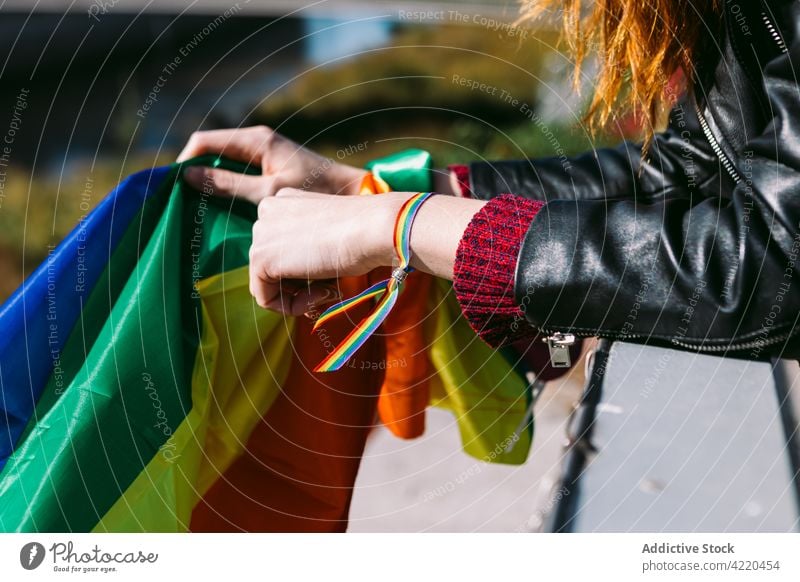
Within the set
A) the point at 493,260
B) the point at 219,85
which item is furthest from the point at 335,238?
the point at 219,85

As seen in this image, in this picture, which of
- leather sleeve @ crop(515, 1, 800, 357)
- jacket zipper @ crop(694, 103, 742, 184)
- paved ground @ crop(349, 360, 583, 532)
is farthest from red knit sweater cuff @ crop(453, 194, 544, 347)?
paved ground @ crop(349, 360, 583, 532)

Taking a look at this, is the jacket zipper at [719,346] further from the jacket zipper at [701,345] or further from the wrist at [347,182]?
the wrist at [347,182]

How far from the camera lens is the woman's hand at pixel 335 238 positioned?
2.73 ft

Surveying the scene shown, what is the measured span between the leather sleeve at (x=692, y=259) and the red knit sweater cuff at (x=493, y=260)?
Result: 18 mm

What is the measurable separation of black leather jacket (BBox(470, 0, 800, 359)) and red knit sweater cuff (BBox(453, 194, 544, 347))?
0.06ft

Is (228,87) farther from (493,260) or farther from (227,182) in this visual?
(493,260)

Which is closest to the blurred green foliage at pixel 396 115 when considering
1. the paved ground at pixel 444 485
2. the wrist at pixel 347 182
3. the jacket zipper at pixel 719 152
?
the paved ground at pixel 444 485

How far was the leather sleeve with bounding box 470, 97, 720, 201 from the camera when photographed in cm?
109

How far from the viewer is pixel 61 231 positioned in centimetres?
324

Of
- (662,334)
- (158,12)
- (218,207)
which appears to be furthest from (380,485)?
(158,12)

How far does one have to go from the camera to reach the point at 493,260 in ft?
2.59

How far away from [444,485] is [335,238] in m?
1.29
